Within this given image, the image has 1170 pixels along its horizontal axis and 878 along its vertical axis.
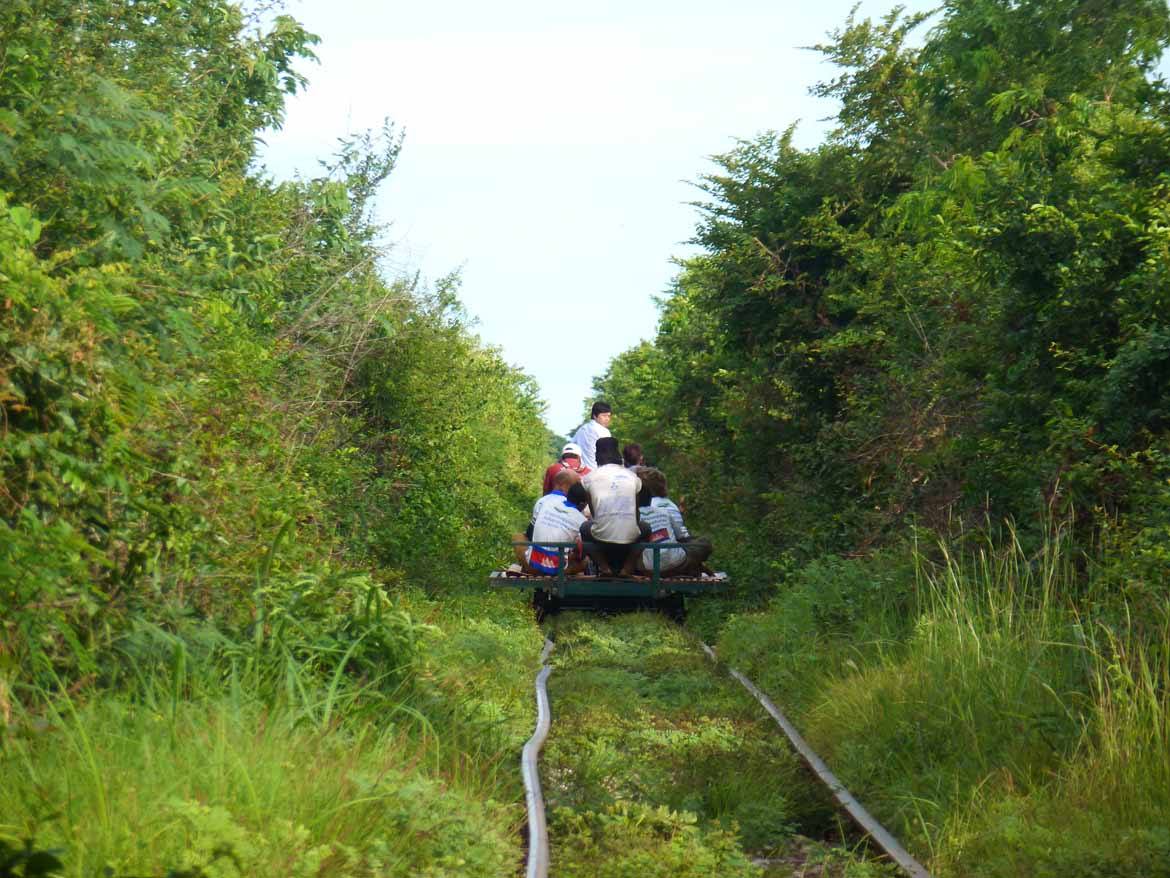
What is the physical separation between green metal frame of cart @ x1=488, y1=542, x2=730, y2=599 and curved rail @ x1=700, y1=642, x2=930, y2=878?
6057mm

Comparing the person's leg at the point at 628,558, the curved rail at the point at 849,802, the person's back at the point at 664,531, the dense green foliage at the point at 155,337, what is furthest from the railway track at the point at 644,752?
the person's leg at the point at 628,558

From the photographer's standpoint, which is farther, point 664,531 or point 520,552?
point 520,552

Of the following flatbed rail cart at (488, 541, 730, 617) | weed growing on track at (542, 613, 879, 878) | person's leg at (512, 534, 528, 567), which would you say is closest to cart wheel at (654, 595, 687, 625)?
flatbed rail cart at (488, 541, 730, 617)

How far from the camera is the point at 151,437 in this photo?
7.43 m

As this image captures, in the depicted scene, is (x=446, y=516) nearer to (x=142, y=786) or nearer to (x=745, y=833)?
(x=745, y=833)

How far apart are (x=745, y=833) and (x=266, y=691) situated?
2575mm

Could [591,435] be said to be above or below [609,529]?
above

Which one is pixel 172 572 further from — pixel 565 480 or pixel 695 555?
pixel 565 480

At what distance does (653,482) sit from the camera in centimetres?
1833

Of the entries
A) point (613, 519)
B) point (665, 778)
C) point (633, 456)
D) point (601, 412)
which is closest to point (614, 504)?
point (613, 519)

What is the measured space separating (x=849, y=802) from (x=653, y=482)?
1097 cm

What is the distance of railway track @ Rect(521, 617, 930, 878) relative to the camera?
645 centimetres

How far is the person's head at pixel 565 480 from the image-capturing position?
1800cm

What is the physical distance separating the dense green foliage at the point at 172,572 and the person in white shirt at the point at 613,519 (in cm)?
309
